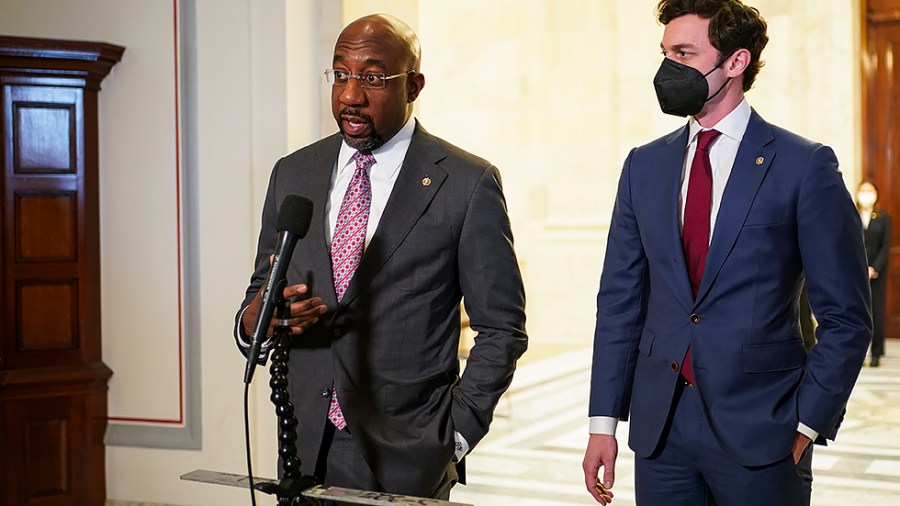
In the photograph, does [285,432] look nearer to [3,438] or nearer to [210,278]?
[210,278]

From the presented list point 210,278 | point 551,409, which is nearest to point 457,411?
point 210,278

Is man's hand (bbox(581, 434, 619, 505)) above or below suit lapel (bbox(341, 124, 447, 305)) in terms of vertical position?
below

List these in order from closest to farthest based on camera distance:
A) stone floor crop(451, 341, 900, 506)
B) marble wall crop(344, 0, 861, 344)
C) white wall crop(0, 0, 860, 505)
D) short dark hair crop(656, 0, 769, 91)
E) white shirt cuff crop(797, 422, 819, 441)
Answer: white shirt cuff crop(797, 422, 819, 441), short dark hair crop(656, 0, 769, 91), white wall crop(0, 0, 860, 505), stone floor crop(451, 341, 900, 506), marble wall crop(344, 0, 861, 344)

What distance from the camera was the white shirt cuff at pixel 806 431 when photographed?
2.44 meters

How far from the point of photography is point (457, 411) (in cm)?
274

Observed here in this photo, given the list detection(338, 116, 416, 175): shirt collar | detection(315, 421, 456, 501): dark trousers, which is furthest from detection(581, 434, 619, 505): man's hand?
detection(338, 116, 416, 175): shirt collar

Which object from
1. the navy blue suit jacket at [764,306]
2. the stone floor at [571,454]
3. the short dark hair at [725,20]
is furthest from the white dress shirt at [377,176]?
the stone floor at [571,454]

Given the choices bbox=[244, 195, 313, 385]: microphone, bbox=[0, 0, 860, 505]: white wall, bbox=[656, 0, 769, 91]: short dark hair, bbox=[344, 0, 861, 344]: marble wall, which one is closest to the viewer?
bbox=[244, 195, 313, 385]: microphone

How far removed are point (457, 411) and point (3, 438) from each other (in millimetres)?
3471

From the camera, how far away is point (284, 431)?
7.01ft

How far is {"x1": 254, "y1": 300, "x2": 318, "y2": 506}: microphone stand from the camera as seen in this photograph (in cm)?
203

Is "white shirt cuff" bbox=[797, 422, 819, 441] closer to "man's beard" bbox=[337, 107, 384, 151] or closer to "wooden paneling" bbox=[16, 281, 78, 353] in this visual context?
"man's beard" bbox=[337, 107, 384, 151]

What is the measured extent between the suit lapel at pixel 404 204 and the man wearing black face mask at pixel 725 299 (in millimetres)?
547

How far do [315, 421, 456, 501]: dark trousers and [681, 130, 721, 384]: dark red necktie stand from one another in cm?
84
